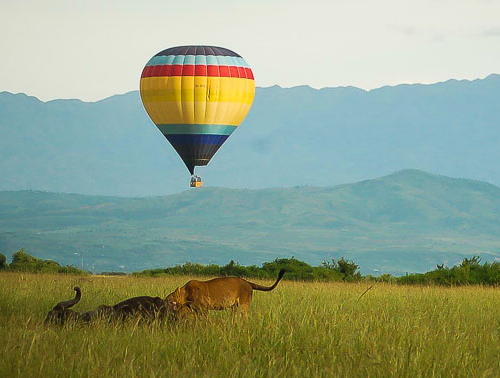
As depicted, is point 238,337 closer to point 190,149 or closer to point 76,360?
point 76,360

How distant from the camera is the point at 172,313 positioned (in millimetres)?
14117

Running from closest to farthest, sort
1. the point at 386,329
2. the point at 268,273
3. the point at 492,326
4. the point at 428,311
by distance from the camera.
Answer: the point at 386,329, the point at 492,326, the point at 428,311, the point at 268,273

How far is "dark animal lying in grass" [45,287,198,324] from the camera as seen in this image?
14.1 meters

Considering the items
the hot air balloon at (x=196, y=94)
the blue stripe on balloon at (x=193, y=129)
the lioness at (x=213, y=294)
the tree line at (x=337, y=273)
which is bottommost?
the tree line at (x=337, y=273)

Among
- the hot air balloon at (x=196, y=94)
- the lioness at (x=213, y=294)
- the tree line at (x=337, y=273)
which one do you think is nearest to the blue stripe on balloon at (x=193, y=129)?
the hot air balloon at (x=196, y=94)

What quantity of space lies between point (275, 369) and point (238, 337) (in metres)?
1.87

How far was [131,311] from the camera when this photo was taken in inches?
572

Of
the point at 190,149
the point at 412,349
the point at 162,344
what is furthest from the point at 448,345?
the point at 190,149

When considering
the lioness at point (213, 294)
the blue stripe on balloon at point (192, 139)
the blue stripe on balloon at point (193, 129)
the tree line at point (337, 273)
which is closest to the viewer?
the lioness at point (213, 294)

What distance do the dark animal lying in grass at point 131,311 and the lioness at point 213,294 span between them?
11 centimetres

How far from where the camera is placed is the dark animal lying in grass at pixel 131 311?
46.3 ft

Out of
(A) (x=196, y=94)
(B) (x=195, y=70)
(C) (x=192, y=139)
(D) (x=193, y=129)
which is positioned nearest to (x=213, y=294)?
(A) (x=196, y=94)

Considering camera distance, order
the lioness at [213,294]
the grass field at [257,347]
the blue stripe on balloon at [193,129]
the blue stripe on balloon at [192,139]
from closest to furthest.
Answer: the grass field at [257,347] < the lioness at [213,294] < the blue stripe on balloon at [193,129] < the blue stripe on balloon at [192,139]

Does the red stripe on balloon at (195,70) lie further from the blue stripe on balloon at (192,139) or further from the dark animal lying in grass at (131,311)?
the dark animal lying in grass at (131,311)
